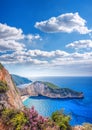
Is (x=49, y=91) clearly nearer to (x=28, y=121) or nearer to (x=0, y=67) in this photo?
(x=0, y=67)

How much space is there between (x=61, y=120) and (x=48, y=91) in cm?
16192

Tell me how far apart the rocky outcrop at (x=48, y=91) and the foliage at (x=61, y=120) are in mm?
152680

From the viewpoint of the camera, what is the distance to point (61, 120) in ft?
79.5

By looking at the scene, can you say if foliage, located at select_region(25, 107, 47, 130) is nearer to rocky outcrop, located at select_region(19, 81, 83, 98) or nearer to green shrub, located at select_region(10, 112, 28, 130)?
green shrub, located at select_region(10, 112, 28, 130)

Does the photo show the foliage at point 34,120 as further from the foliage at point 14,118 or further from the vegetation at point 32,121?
the foliage at point 14,118

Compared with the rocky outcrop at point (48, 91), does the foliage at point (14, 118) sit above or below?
above

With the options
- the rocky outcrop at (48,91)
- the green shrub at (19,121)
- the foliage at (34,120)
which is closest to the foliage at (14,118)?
the green shrub at (19,121)

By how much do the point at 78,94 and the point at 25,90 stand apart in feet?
138

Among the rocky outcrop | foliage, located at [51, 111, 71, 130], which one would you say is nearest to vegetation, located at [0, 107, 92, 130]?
foliage, located at [51, 111, 71, 130]

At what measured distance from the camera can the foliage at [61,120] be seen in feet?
78.1

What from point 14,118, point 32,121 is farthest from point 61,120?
point 14,118

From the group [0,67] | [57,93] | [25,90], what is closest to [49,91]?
[57,93]

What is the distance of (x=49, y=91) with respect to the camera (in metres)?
185

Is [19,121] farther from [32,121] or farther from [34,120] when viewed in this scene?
[34,120]
